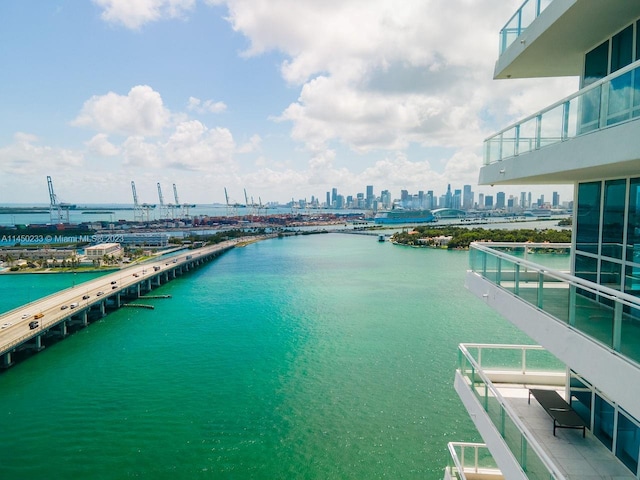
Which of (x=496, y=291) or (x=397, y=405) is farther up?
(x=496, y=291)

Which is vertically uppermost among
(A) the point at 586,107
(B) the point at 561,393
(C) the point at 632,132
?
(A) the point at 586,107

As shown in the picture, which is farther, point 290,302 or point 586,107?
point 290,302

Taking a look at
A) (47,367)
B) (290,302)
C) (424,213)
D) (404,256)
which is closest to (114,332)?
(47,367)

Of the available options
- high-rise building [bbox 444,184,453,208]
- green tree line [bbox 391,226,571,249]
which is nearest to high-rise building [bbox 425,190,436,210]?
high-rise building [bbox 444,184,453,208]

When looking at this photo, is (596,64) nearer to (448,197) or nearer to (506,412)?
(506,412)

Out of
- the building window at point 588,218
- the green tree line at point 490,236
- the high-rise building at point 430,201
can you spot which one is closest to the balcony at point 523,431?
the building window at point 588,218

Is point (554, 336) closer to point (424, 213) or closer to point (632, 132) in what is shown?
point (632, 132)

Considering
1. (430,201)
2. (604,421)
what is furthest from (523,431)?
(430,201)

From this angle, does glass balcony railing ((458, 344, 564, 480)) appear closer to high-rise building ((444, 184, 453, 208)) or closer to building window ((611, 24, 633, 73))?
building window ((611, 24, 633, 73))

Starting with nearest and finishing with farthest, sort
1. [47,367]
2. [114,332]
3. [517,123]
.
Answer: [517,123] → [47,367] → [114,332]

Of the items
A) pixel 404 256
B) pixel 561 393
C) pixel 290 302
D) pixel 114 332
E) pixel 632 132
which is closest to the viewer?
pixel 632 132
